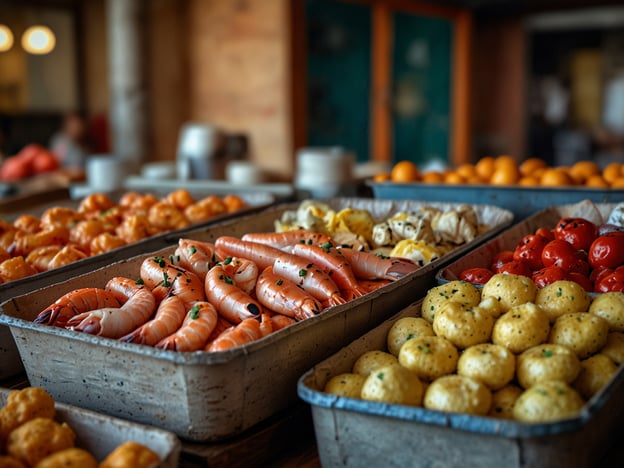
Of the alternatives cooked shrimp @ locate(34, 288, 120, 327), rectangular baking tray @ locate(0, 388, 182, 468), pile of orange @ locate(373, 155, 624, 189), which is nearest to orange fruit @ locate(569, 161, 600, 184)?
pile of orange @ locate(373, 155, 624, 189)

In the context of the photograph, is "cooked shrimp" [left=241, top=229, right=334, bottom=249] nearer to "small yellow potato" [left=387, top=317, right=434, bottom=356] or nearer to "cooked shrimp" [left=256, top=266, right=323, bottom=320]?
"cooked shrimp" [left=256, top=266, right=323, bottom=320]

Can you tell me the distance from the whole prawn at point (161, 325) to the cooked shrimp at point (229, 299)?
3.5 inches

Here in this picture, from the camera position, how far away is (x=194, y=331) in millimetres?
1550

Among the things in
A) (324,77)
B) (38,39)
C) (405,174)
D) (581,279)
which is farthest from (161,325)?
(38,39)

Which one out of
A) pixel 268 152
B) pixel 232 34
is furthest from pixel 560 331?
pixel 232 34

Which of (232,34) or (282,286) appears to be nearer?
(282,286)

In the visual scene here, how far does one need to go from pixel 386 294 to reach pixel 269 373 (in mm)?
461

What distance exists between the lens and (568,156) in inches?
328

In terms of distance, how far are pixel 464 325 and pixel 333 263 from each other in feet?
1.68

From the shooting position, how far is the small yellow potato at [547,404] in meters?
1.26

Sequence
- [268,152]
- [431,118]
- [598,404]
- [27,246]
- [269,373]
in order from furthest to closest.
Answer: [431,118] < [268,152] < [27,246] < [269,373] < [598,404]

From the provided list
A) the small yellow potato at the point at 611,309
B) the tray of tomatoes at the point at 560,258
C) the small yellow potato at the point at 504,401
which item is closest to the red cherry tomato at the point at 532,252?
the tray of tomatoes at the point at 560,258

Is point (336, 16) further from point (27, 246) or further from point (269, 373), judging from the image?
point (269, 373)

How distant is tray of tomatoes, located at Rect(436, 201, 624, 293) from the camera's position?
6.40ft
